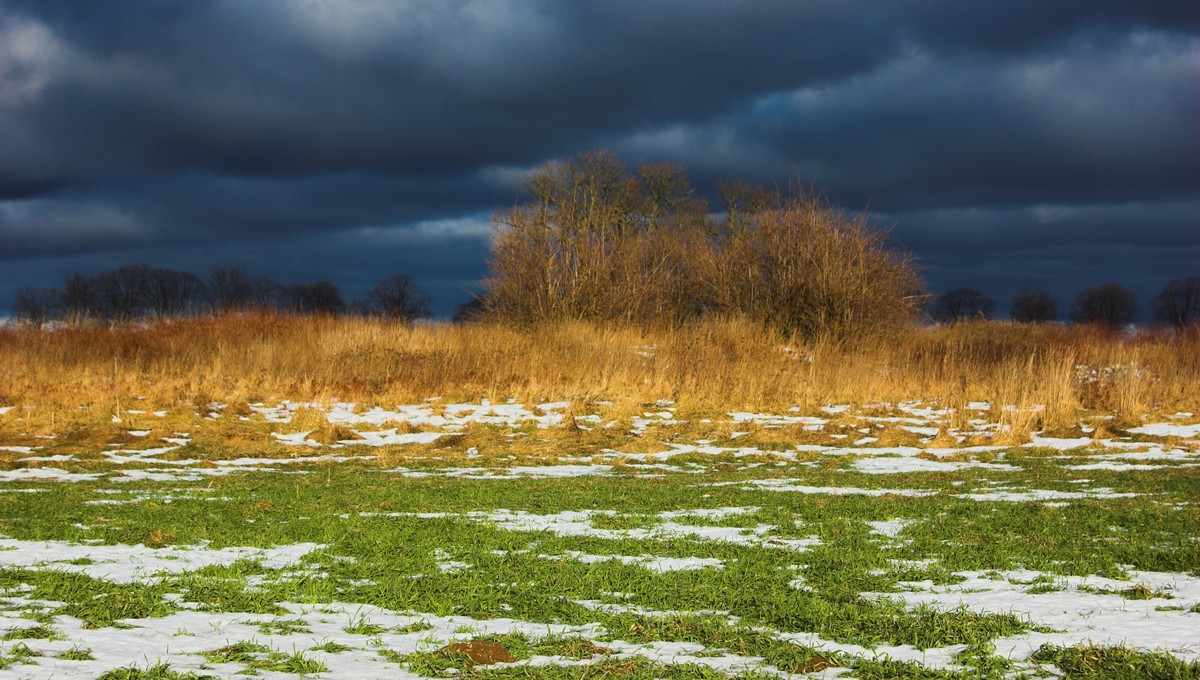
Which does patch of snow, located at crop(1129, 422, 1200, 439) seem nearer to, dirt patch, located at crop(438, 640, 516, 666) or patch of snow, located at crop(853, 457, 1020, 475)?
patch of snow, located at crop(853, 457, 1020, 475)

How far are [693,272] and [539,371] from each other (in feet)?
41.4

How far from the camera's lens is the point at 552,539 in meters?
6.22

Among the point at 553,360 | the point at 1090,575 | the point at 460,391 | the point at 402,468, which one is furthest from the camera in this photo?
the point at 553,360

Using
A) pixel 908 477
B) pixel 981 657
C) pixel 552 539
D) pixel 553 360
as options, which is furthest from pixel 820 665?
pixel 553 360

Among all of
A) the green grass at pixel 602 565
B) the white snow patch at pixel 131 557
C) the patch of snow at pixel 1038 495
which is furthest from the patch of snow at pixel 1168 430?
the white snow patch at pixel 131 557

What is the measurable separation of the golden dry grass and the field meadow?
16 cm

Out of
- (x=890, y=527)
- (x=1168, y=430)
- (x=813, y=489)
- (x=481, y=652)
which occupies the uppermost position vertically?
(x=481, y=652)

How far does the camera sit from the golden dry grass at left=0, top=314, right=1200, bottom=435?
672 inches

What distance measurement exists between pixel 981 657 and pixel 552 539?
3132mm

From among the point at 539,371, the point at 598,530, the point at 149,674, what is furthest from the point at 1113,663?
the point at 539,371

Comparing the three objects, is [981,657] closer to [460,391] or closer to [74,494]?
[74,494]

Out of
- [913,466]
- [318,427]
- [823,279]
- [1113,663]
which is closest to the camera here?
[1113,663]

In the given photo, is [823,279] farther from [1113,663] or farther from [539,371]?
[1113,663]

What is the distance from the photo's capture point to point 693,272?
32156mm
